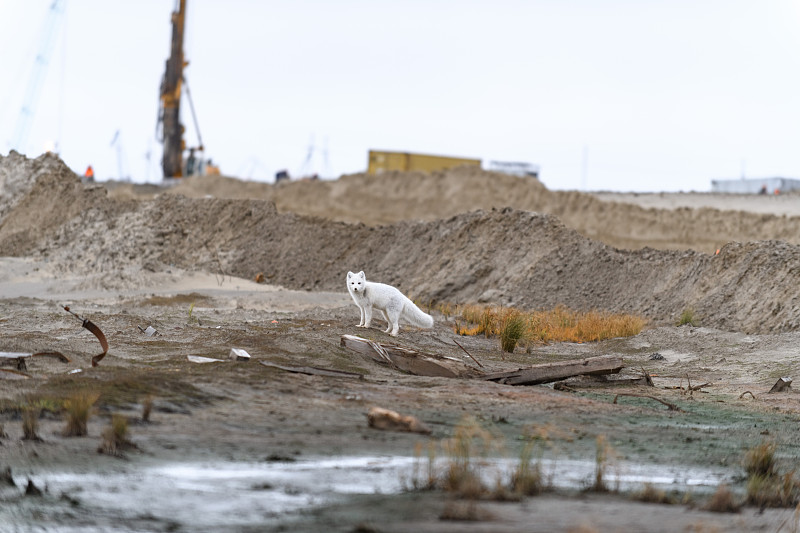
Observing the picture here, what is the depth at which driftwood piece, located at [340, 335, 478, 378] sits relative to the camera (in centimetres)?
1258

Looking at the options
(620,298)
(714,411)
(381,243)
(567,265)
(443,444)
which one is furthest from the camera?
(381,243)

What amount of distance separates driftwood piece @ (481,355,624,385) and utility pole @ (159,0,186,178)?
1592 inches

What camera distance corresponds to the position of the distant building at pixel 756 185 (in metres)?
62.2

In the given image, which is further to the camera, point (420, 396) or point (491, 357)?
point (491, 357)

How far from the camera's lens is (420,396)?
35.1 ft

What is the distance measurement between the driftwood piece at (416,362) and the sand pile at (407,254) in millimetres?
9357

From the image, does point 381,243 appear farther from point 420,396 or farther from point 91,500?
point 91,500

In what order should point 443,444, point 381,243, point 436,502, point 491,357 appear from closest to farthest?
point 436,502 → point 443,444 → point 491,357 → point 381,243

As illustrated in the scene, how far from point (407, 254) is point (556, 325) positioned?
1056cm

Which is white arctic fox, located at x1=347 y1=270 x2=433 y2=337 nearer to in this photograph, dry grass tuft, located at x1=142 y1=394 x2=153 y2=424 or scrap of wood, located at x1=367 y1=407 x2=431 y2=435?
scrap of wood, located at x1=367 y1=407 x2=431 y2=435

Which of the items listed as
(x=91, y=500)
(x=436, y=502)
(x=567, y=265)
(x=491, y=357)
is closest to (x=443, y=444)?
(x=436, y=502)

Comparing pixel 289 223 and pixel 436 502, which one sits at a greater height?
pixel 289 223

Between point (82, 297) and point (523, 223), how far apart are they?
1215cm

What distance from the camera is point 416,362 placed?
41.8ft
